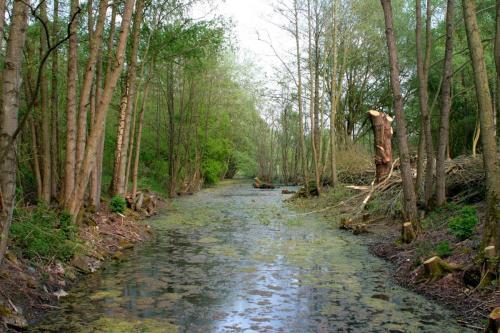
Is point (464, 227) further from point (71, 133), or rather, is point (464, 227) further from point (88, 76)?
point (71, 133)

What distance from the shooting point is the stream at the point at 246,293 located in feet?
17.0

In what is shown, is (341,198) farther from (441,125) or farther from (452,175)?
(441,125)

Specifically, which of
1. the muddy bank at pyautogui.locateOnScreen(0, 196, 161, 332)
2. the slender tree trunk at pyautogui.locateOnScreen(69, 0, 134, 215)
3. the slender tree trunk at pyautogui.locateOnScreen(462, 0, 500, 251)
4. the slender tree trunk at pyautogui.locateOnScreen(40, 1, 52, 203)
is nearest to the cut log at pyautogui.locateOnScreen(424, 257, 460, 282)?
the slender tree trunk at pyautogui.locateOnScreen(462, 0, 500, 251)

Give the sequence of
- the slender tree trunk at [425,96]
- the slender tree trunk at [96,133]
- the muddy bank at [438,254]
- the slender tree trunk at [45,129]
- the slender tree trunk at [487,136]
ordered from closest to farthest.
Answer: the muddy bank at [438,254]
the slender tree trunk at [487,136]
the slender tree trunk at [96,133]
the slender tree trunk at [45,129]
the slender tree trunk at [425,96]

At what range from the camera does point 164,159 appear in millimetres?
28297

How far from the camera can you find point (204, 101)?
30.6 meters

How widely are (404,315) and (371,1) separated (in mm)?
18737

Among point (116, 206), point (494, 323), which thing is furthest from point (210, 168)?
point (494, 323)

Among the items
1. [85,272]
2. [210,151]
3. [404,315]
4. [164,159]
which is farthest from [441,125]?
[210,151]

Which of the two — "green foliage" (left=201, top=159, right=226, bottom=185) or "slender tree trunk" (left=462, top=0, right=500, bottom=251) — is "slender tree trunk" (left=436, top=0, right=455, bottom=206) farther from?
"green foliage" (left=201, top=159, right=226, bottom=185)

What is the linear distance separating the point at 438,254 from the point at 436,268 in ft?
2.33

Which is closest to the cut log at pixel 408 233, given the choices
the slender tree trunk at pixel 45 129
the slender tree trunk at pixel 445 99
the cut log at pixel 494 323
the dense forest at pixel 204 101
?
the dense forest at pixel 204 101

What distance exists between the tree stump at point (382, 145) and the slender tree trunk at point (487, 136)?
8.82 metres

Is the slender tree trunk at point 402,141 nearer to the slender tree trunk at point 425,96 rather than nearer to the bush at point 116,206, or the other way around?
the slender tree trunk at point 425,96
